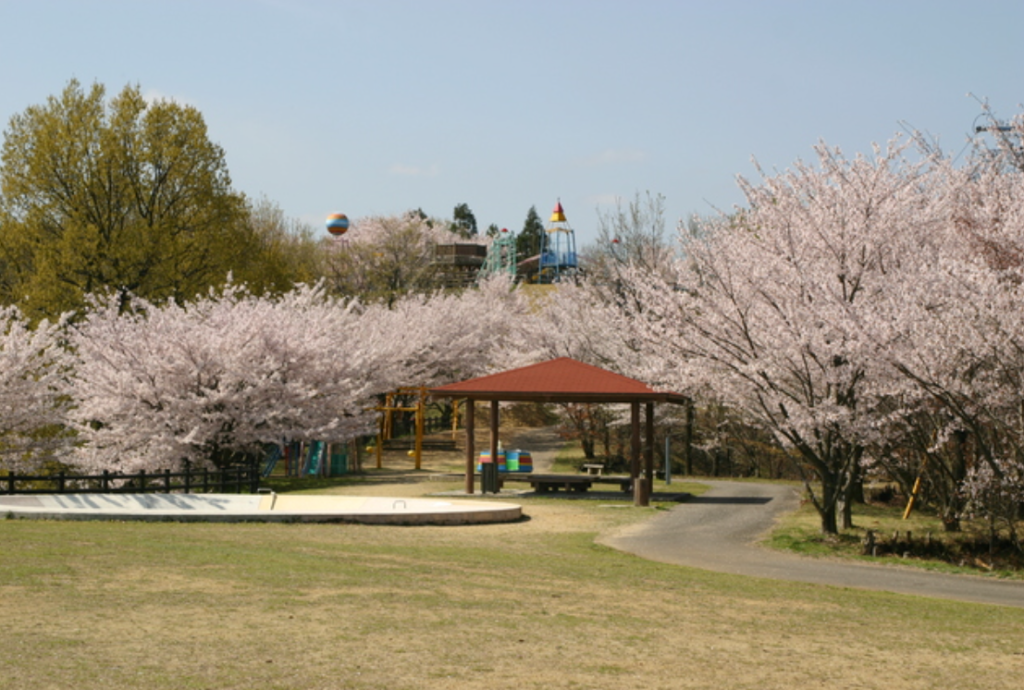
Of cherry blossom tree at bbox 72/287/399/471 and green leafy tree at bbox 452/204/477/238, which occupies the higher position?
green leafy tree at bbox 452/204/477/238

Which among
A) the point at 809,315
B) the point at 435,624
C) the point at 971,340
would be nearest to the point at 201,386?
the point at 809,315

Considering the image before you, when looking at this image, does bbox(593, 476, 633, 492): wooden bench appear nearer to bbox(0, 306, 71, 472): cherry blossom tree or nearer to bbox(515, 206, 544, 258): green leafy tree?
bbox(0, 306, 71, 472): cherry blossom tree

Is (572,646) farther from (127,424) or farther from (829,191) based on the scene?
(127,424)

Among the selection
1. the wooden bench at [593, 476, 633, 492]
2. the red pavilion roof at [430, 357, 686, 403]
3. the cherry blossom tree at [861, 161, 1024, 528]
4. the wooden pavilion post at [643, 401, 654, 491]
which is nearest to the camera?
the cherry blossom tree at [861, 161, 1024, 528]

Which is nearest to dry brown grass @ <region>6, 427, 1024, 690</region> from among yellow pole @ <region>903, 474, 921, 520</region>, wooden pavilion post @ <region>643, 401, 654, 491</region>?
wooden pavilion post @ <region>643, 401, 654, 491</region>

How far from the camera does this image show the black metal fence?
913 inches

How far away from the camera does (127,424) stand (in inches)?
1157

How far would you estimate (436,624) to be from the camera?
1012 centimetres

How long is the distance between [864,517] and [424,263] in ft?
161

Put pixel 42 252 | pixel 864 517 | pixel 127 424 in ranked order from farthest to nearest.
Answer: pixel 42 252
pixel 127 424
pixel 864 517

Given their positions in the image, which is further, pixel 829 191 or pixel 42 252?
pixel 42 252

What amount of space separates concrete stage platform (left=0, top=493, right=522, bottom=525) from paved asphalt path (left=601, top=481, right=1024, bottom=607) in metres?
3.20

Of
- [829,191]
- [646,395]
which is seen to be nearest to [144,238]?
[646,395]

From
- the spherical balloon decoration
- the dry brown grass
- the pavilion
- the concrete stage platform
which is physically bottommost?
the dry brown grass
